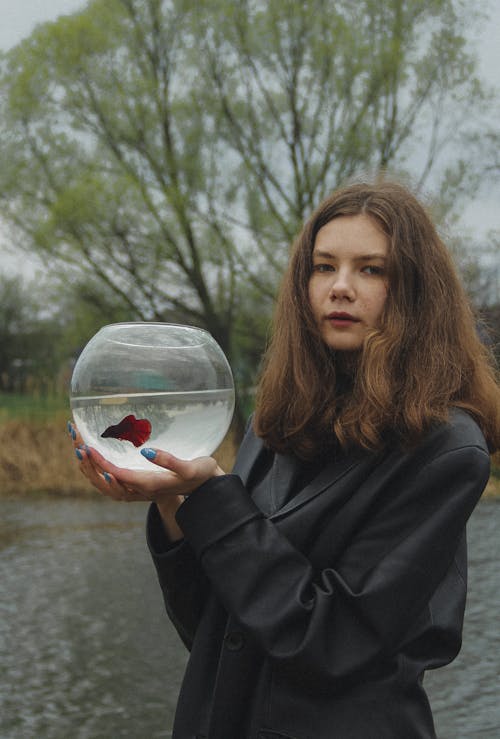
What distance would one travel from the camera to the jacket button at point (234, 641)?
191 centimetres

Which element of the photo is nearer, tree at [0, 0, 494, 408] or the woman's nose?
the woman's nose

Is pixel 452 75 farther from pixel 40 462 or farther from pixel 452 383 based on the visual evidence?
pixel 452 383

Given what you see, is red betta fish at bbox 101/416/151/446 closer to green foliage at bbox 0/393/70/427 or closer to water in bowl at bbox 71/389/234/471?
water in bowl at bbox 71/389/234/471

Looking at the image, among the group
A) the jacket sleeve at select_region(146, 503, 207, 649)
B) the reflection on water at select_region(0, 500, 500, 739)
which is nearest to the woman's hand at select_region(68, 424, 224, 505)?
the jacket sleeve at select_region(146, 503, 207, 649)

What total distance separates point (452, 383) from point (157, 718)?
323cm

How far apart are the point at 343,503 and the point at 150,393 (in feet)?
1.41

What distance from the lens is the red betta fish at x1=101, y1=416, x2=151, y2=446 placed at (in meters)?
1.87

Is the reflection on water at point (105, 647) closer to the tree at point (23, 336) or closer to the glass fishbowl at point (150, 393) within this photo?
the glass fishbowl at point (150, 393)

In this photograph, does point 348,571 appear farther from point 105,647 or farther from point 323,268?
point 105,647

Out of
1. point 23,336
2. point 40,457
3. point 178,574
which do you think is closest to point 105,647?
point 178,574

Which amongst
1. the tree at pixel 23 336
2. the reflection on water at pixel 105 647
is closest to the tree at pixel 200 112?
the tree at pixel 23 336

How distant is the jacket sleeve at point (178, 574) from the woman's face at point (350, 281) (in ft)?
1.76

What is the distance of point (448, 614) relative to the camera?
185 centimetres

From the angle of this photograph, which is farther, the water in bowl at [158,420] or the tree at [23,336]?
the tree at [23,336]
